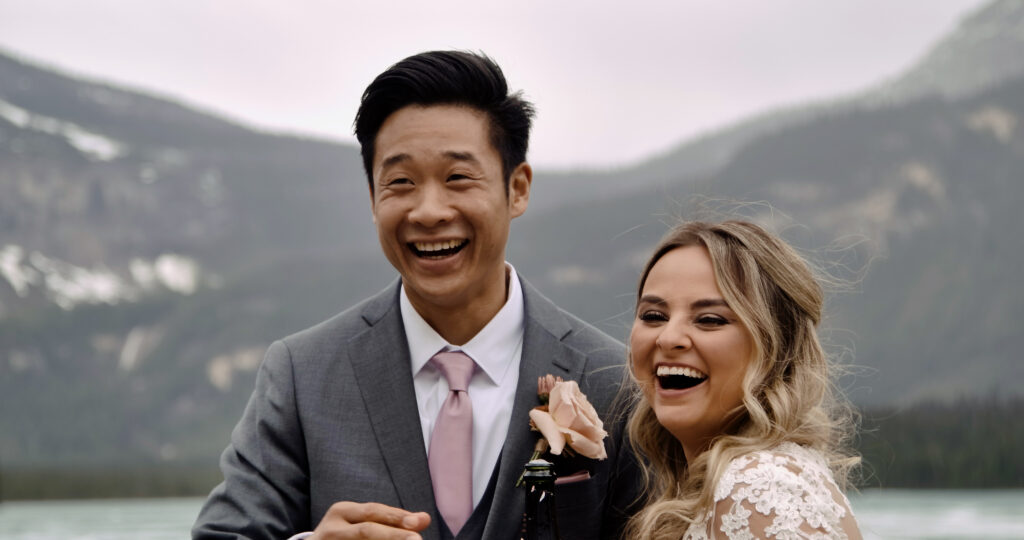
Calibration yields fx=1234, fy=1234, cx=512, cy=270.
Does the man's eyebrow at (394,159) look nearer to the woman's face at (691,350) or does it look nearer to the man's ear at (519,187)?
the man's ear at (519,187)

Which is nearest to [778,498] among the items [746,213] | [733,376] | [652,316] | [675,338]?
[733,376]

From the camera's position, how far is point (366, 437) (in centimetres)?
465

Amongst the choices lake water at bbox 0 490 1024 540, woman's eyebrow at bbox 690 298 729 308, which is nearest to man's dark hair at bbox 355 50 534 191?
woman's eyebrow at bbox 690 298 729 308

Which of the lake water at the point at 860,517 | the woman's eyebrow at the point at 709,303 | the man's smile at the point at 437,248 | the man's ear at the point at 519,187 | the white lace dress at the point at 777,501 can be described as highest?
the man's ear at the point at 519,187

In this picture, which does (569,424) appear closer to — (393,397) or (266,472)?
(393,397)

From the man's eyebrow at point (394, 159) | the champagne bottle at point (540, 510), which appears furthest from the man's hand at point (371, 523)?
the man's eyebrow at point (394, 159)

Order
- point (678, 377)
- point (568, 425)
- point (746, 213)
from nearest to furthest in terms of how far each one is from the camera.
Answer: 1. point (678, 377)
2. point (568, 425)
3. point (746, 213)

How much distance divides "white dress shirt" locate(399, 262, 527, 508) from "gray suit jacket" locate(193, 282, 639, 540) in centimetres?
6

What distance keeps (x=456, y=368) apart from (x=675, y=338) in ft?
3.32

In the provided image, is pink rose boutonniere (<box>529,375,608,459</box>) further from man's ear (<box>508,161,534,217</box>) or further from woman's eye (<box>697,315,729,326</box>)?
man's ear (<box>508,161,534,217</box>)

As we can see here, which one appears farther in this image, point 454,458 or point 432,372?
point 432,372

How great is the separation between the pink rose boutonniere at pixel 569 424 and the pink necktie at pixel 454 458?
293 mm

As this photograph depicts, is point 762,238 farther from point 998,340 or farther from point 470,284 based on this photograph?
point 998,340

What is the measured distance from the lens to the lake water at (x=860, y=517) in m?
61.6
